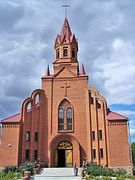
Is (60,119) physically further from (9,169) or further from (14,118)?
(9,169)

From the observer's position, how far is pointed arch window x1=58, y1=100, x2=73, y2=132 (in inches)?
1237

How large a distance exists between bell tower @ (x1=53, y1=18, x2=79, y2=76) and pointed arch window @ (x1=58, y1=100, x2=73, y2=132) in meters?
5.63

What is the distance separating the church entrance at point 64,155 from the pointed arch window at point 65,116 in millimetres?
1981

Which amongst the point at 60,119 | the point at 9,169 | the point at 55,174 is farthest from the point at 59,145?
the point at 9,169

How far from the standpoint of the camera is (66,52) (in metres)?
37.7

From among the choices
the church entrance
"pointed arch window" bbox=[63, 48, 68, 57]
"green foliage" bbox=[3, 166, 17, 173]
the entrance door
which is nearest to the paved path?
"green foliage" bbox=[3, 166, 17, 173]

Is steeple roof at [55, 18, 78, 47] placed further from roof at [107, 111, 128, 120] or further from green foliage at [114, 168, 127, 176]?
green foliage at [114, 168, 127, 176]

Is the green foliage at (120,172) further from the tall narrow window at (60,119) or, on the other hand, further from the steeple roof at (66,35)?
the steeple roof at (66,35)

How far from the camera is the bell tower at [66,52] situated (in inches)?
1425

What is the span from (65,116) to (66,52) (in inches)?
441

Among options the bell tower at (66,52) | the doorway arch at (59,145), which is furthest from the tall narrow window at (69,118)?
the bell tower at (66,52)

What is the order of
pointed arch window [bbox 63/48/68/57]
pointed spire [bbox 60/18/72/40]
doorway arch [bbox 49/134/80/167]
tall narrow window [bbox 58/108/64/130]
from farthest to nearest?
pointed spire [bbox 60/18/72/40] < pointed arch window [bbox 63/48/68/57] < tall narrow window [bbox 58/108/64/130] < doorway arch [bbox 49/134/80/167]

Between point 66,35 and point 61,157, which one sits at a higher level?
point 66,35

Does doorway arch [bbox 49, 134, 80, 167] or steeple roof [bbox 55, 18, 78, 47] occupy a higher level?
steeple roof [bbox 55, 18, 78, 47]
